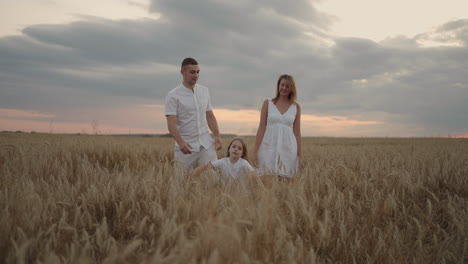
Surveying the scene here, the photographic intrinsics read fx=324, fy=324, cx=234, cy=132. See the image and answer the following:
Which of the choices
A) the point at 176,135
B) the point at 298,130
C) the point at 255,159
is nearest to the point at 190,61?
the point at 176,135

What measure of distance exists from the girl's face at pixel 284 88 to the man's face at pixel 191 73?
1233 mm

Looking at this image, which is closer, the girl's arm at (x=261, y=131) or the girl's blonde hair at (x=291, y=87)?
the girl's blonde hair at (x=291, y=87)

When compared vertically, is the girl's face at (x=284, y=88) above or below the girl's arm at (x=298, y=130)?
above

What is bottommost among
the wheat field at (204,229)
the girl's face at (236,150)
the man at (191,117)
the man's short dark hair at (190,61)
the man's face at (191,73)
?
the wheat field at (204,229)

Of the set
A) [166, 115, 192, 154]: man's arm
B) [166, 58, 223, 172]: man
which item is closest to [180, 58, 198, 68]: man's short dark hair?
[166, 58, 223, 172]: man

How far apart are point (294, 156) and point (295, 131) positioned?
403 mm

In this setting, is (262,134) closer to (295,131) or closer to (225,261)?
(295,131)

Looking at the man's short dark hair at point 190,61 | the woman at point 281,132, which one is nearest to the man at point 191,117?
the man's short dark hair at point 190,61

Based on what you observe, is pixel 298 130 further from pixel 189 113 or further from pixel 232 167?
pixel 189 113

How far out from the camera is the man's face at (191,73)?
467cm

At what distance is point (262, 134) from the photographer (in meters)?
5.03

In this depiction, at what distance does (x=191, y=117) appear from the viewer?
15.8 feet

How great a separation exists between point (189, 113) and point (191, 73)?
58 cm

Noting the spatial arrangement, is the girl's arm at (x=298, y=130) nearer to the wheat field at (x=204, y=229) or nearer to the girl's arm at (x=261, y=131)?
the girl's arm at (x=261, y=131)
